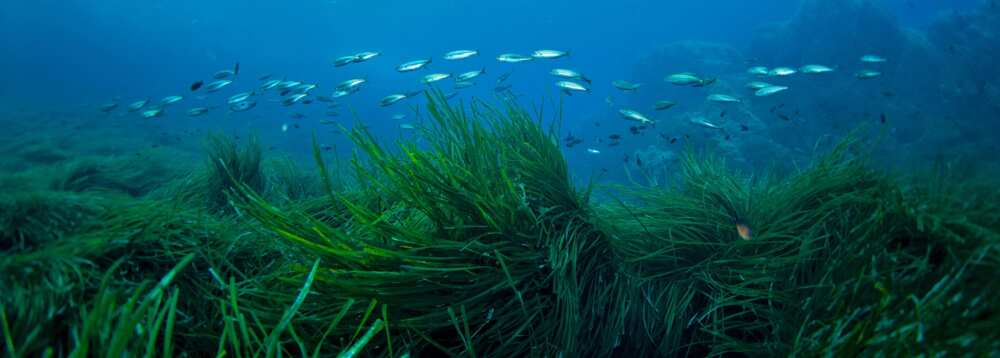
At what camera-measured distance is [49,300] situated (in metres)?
1.29

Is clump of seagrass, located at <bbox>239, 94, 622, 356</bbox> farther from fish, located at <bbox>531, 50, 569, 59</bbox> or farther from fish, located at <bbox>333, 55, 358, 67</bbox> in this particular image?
fish, located at <bbox>333, 55, 358, 67</bbox>

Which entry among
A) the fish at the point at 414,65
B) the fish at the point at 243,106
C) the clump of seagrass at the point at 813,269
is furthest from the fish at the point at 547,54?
the fish at the point at 243,106

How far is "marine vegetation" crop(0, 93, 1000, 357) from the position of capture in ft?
4.15

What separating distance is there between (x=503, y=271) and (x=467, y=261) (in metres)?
0.16

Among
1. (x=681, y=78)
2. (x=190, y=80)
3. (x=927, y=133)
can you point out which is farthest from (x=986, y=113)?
(x=190, y=80)

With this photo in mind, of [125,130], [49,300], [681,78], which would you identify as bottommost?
[125,130]

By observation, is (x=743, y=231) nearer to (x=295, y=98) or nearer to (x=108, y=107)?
(x=295, y=98)

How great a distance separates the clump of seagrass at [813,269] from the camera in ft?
3.93

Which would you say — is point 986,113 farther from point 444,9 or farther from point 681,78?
point 444,9

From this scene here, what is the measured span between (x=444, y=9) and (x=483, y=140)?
12160cm

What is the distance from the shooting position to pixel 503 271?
1779 millimetres

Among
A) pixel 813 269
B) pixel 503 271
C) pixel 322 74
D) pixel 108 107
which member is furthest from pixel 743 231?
pixel 322 74

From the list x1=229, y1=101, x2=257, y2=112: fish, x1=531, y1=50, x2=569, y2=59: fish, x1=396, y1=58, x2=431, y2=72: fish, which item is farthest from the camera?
x1=229, y1=101, x2=257, y2=112: fish

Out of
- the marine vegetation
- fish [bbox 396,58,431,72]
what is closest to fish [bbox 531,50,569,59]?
fish [bbox 396,58,431,72]
